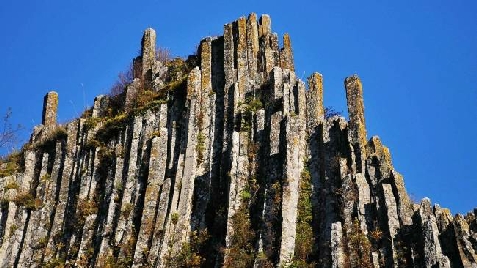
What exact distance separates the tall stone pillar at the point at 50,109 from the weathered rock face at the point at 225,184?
2.78 m

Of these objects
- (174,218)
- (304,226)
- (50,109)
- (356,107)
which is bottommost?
(304,226)

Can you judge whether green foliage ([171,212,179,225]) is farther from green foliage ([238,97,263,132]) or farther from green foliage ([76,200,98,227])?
green foliage ([76,200,98,227])

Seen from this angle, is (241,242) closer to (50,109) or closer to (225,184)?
(225,184)

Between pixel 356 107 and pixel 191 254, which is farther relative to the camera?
pixel 356 107

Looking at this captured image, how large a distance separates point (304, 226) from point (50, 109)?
25.5m

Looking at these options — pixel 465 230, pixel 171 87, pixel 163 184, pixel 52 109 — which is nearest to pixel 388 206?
pixel 465 230

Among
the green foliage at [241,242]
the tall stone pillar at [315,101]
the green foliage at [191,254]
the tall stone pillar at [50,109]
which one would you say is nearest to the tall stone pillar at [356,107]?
the tall stone pillar at [315,101]

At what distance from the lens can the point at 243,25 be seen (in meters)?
60.3

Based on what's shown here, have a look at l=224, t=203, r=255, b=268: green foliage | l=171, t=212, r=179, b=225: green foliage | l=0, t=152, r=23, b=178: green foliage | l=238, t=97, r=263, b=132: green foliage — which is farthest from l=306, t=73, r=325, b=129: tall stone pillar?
l=0, t=152, r=23, b=178: green foliage

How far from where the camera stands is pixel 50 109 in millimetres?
68438

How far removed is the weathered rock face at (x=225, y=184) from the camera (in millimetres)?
46281

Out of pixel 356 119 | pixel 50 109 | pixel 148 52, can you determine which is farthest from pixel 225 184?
pixel 50 109

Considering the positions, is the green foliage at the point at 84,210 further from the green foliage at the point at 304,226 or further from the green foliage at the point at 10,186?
the green foliage at the point at 304,226

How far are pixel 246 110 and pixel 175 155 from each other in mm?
4213
